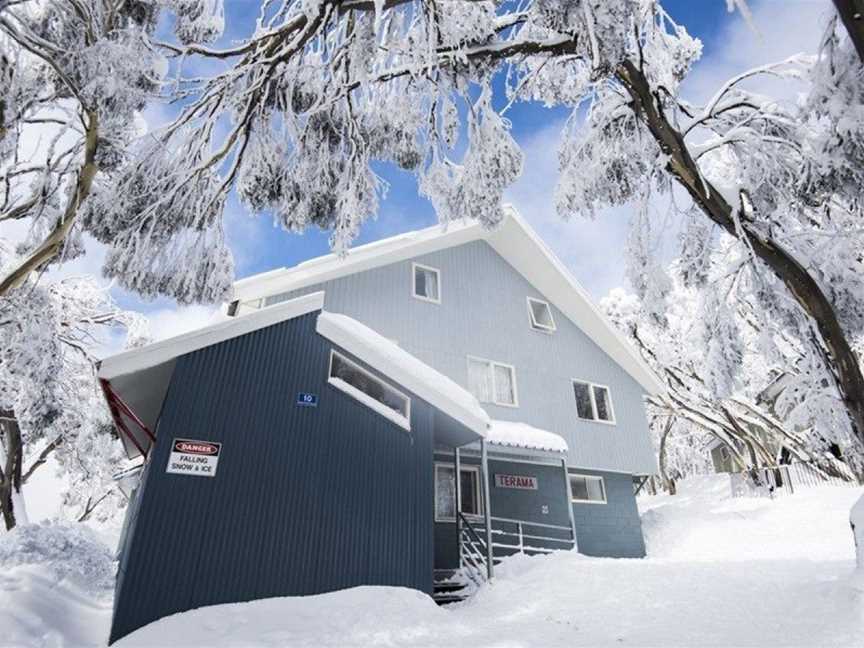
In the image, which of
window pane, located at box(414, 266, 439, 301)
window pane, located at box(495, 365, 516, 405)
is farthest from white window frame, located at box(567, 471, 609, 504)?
window pane, located at box(414, 266, 439, 301)

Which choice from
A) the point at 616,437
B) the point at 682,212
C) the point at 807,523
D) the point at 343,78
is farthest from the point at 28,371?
the point at 807,523

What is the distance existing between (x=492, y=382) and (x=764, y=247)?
28.5 feet

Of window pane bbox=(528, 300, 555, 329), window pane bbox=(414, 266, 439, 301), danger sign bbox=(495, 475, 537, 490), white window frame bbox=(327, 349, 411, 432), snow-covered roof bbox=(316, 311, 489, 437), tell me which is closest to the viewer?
white window frame bbox=(327, 349, 411, 432)

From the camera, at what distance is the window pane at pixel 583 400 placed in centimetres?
1572

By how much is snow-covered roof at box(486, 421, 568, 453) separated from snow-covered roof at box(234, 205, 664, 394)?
16.6ft

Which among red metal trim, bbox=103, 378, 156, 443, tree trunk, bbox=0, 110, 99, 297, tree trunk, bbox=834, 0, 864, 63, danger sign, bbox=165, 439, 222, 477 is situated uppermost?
tree trunk, bbox=0, 110, 99, 297

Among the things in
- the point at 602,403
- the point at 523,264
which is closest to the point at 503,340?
the point at 523,264

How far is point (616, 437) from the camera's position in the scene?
51.9ft

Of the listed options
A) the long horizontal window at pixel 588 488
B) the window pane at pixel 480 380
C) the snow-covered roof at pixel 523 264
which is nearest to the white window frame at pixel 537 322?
the snow-covered roof at pixel 523 264

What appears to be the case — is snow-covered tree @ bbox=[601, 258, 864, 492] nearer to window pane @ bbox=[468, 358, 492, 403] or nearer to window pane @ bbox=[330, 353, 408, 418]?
window pane @ bbox=[468, 358, 492, 403]

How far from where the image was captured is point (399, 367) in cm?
902

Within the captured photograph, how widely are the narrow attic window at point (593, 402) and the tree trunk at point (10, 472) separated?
20166 millimetres

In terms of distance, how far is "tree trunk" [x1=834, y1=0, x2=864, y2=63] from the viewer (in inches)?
163

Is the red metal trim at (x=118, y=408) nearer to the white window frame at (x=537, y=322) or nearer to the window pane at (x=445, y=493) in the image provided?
the window pane at (x=445, y=493)
